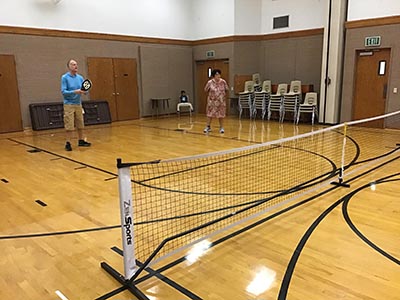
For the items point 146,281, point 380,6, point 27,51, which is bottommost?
point 146,281

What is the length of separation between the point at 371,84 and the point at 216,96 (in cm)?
456

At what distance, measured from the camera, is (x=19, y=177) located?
550cm

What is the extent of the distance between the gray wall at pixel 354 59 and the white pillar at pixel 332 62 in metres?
0.17

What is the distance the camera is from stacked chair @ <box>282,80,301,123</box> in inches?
439

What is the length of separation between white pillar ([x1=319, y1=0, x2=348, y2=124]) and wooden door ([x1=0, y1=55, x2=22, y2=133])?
29.6ft

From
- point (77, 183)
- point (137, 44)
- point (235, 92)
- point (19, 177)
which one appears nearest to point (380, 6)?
point (235, 92)

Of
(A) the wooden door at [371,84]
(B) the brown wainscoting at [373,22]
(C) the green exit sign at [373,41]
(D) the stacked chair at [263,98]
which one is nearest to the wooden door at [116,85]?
(D) the stacked chair at [263,98]

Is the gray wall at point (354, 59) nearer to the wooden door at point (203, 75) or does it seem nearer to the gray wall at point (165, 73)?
the wooden door at point (203, 75)

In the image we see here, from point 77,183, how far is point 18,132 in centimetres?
596

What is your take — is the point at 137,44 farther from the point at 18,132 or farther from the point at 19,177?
the point at 19,177

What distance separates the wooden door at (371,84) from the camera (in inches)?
381

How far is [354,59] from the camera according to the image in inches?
397

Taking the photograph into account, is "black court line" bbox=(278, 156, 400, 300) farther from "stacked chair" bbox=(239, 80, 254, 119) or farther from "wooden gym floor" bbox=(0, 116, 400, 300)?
"stacked chair" bbox=(239, 80, 254, 119)

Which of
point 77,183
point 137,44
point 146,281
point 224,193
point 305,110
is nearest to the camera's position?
point 146,281
